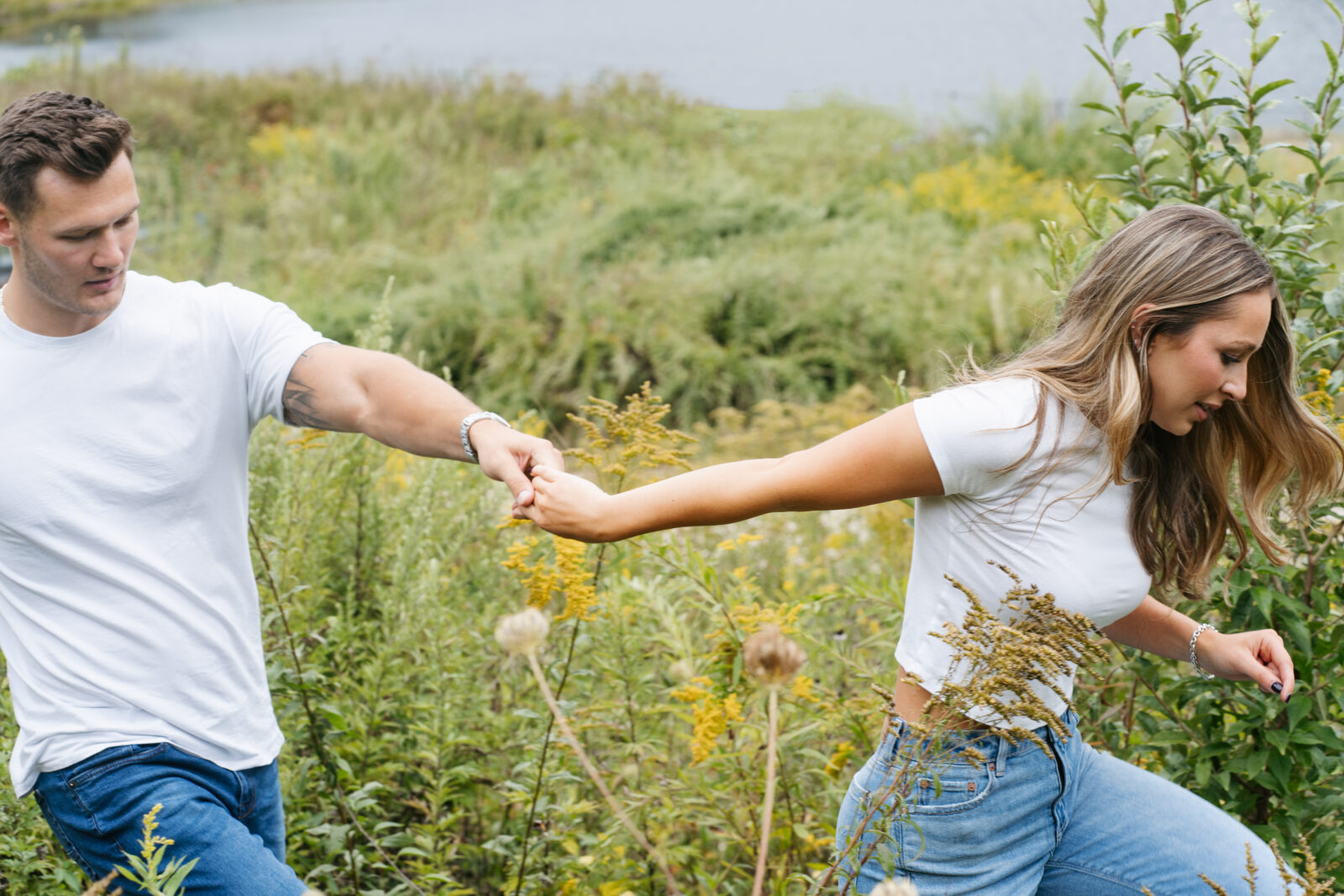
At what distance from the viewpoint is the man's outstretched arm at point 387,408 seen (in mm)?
1979

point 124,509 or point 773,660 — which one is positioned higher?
point 773,660

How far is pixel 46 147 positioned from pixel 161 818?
1.09m

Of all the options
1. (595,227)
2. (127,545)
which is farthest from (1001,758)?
(595,227)

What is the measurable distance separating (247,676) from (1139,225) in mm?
1703

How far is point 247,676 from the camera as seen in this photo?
1.92 m

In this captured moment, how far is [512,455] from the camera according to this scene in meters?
2.01

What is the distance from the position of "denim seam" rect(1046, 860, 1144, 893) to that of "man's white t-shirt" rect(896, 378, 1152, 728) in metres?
0.30

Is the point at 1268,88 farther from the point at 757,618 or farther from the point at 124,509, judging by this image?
the point at 124,509

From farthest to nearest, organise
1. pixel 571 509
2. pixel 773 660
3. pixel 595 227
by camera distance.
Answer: pixel 595 227 < pixel 571 509 < pixel 773 660

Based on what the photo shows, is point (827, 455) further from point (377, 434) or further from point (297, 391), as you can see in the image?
point (297, 391)

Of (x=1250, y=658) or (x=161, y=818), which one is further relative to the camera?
(x=1250, y=658)

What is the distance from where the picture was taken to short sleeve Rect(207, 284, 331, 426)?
1.98 meters

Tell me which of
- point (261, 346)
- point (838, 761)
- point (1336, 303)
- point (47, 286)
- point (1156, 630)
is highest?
point (1336, 303)

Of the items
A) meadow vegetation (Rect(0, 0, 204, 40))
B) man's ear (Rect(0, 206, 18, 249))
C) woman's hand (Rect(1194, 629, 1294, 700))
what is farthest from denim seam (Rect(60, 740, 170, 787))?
meadow vegetation (Rect(0, 0, 204, 40))
